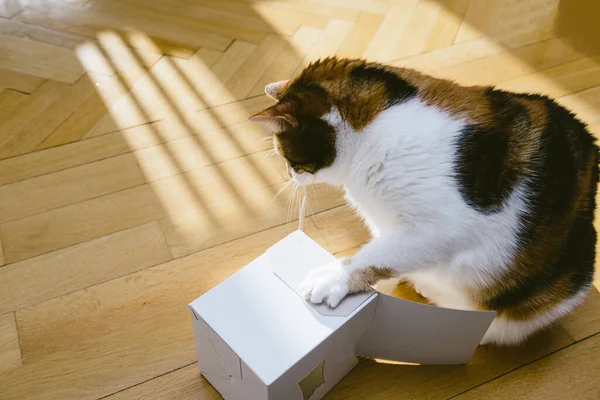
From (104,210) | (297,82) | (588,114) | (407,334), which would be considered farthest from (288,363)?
(588,114)

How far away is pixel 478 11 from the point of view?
6.47 feet

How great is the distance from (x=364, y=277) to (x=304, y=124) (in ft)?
0.88

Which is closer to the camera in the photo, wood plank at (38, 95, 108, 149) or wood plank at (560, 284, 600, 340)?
wood plank at (560, 284, 600, 340)

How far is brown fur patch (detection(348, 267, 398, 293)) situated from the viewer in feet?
3.11

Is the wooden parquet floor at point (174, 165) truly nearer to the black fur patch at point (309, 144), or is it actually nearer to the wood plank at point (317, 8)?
the wood plank at point (317, 8)

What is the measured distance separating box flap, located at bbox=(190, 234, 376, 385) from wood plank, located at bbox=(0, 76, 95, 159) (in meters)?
0.83

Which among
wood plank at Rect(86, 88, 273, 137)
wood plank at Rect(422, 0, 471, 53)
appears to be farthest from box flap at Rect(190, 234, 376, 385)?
wood plank at Rect(422, 0, 471, 53)

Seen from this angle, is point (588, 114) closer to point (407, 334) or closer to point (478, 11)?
point (478, 11)

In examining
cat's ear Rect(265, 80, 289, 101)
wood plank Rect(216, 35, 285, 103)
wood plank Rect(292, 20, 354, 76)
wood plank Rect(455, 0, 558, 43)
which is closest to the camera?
cat's ear Rect(265, 80, 289, 101)

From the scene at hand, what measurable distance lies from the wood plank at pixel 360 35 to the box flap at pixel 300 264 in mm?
888

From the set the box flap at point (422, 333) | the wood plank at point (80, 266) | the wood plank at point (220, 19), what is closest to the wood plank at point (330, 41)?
the wood plank at point (220, 19)

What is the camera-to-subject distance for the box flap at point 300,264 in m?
0.94

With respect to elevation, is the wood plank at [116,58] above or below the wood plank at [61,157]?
above

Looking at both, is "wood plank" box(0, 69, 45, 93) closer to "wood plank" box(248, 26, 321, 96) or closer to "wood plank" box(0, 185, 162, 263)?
"wood plank" box(0, 185, 162, 263)
